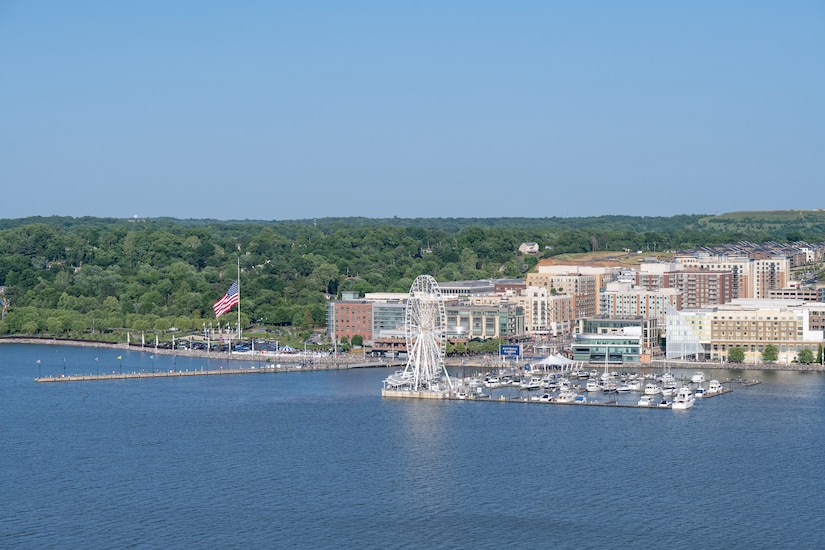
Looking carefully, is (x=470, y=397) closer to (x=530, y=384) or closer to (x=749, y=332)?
(x=530, y=384)

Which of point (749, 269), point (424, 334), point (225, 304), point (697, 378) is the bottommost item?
point (697, 378)

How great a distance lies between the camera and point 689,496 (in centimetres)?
2206

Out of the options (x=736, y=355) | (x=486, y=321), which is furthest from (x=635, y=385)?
(x=486, y=321)

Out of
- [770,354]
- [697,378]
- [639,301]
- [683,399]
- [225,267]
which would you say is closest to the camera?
[683,399]

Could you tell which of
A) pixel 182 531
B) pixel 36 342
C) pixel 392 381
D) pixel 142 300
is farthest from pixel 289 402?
pixel 142 300

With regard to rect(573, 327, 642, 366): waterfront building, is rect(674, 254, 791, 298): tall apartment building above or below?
above

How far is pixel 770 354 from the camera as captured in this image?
1528 inches

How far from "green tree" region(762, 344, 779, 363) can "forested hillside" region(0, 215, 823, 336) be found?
589 inches

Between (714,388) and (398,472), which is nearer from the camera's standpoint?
(398,472)

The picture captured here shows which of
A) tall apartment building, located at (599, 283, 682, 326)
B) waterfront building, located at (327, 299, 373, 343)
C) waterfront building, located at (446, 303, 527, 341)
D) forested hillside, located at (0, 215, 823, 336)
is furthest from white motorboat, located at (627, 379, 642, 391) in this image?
forested hillside, located at (0, 215, 823, 336)

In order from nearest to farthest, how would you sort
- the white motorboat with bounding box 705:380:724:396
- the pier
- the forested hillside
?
1. the pier
2. the white motorboat with bounding box 705:380:724:396
3. the forested hillside

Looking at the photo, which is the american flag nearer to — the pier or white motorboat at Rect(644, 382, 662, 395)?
the pier

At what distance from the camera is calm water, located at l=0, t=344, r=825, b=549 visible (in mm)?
20141

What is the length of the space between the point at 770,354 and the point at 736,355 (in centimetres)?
84
